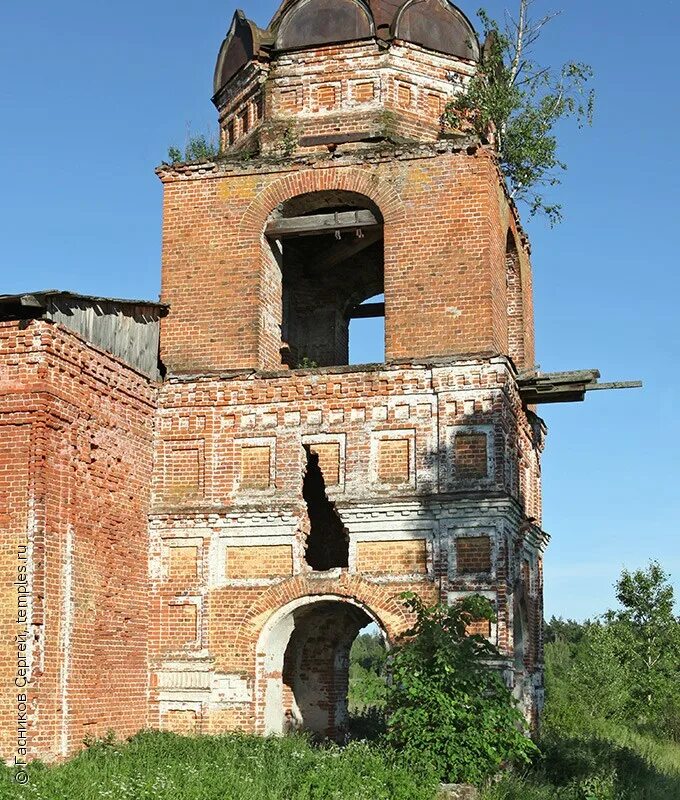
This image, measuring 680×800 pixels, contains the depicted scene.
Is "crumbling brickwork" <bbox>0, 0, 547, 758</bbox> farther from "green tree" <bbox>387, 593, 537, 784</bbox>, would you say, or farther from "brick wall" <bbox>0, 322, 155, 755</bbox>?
"green tree" <bbox>387, 593, 537, 784</bbox>

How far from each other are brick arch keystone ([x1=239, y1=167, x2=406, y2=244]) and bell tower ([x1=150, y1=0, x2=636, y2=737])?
0.09ft

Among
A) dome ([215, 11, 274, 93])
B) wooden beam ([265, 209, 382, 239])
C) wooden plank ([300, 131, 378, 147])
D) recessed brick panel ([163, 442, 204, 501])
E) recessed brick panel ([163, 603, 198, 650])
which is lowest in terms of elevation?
recessed brick panel ([163, 603, 198, 650])

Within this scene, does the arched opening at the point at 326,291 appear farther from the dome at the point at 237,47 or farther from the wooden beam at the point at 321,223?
the dome at the point at 237,47

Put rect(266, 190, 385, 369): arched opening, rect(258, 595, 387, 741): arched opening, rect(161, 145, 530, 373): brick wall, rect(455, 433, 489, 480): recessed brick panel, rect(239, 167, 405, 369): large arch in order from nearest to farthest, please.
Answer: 1. rect(455, 433, 489, 480): recessed brick panel
2. rect(161, 145, 530, 373): brick wall
3. rect(239, 167, 405, 369): large arch
4. rect(258, 595, 387, 741): arched opening
5. rect(266, 190, 385, 369): arched opening

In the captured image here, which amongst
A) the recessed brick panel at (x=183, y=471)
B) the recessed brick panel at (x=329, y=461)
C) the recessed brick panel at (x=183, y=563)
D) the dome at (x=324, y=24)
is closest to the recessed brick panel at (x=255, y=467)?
the recessed brick panel at (x=183, y=471)

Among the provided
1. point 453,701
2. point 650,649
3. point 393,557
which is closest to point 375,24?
point 393,557

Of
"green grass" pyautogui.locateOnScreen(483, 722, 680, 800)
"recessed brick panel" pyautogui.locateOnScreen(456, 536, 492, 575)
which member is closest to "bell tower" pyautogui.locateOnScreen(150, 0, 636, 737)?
"recessed brick panel" pyautogui.locateOnScreen(456, 536, 492, 575)

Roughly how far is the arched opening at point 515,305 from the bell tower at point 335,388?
34.7 inches

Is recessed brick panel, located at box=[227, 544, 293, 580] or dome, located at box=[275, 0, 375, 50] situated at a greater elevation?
dome, located at box=[275, 0, 375, 50]

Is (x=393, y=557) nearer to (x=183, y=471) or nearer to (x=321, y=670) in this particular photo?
(x=183, y=471)

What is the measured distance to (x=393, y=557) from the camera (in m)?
14.6

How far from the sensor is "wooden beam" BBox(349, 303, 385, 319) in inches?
770

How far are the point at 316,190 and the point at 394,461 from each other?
160 inches

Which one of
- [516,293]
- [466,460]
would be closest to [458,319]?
[466,460]
